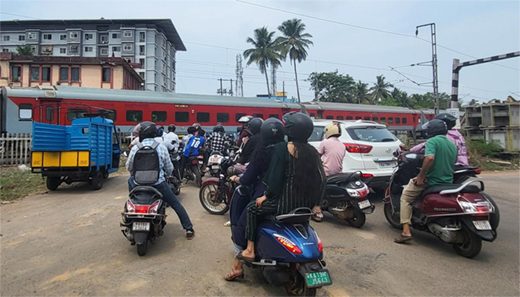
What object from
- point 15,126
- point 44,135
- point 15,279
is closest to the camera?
point 15,279

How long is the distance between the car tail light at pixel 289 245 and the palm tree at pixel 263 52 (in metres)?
34.6

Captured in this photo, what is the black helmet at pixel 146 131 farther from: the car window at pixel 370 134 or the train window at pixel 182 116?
the train window at pixel 182 116

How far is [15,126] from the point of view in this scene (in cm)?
1498

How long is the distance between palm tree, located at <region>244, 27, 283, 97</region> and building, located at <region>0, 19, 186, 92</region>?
2166 cm

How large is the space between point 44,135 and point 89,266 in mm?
4698

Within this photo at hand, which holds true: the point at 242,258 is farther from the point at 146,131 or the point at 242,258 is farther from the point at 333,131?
the point at 333,131

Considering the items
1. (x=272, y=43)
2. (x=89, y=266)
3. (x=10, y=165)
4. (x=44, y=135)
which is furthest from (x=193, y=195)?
(x=272, y=43)

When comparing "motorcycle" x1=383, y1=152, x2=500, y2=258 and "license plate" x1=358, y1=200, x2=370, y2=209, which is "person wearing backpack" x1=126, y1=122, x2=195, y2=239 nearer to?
"license plate" x1=358, y1=200, x2=370, y2=209

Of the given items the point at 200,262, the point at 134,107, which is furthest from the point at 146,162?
the point at 134,107

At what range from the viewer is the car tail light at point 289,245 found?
8.61 feet

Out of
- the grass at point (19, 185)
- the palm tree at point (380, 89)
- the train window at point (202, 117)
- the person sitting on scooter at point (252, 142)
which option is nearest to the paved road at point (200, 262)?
the person sitting on scooter at point (252, 142)

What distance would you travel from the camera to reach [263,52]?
37.2m

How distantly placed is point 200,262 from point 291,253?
4.67ft

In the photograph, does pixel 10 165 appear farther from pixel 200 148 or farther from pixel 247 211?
pixel 247 211
